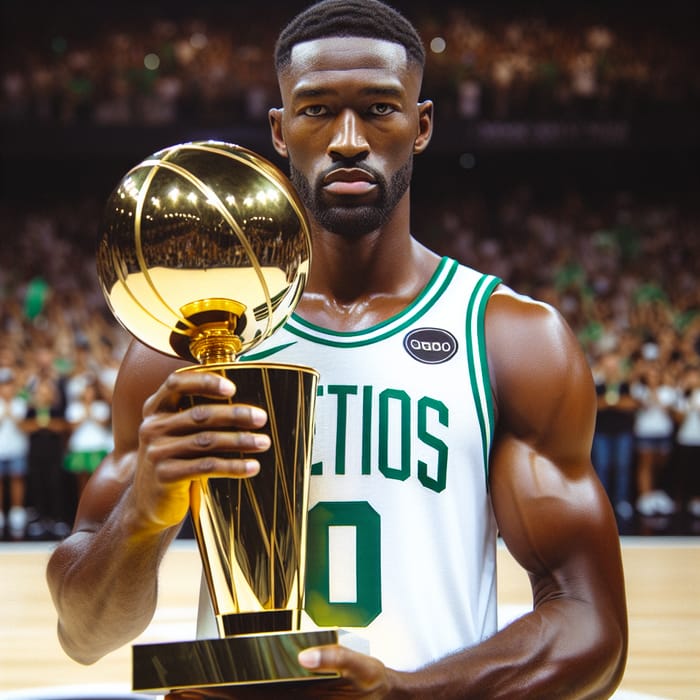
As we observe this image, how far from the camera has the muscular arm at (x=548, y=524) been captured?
1161 mm

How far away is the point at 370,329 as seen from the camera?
56.2 inches

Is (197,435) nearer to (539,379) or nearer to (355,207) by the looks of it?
(355,207)

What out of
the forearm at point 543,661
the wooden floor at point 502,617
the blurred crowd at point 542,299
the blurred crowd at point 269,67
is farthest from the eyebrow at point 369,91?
the blurred crowd at point 269,67

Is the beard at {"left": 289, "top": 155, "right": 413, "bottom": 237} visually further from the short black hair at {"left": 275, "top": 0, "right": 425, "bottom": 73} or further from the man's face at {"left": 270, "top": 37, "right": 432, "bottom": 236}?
the short black hair at {"left": 275, "top": 0, "right": 425, "bottom": 73}

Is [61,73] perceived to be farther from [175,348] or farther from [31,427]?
[175,348]

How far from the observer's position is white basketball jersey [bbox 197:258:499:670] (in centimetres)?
132

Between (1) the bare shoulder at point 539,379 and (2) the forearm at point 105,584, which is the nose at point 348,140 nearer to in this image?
(1) the bare shoulder at point 539,379

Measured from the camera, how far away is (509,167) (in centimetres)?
1283

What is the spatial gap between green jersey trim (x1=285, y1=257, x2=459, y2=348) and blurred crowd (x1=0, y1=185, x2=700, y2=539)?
5.19 metres

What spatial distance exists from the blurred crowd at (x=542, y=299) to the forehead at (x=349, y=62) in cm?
537

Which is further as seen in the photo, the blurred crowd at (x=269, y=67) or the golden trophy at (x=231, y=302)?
the blurred crowd at (x=269, y=67)

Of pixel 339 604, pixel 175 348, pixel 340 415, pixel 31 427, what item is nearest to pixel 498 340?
pixel 340 415

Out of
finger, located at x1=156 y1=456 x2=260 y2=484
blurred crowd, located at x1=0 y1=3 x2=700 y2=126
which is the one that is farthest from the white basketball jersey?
blurred crowd, located at x1=0 y1=3 x2=700 y2=126

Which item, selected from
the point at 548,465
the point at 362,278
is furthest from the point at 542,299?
the point at 548,465
